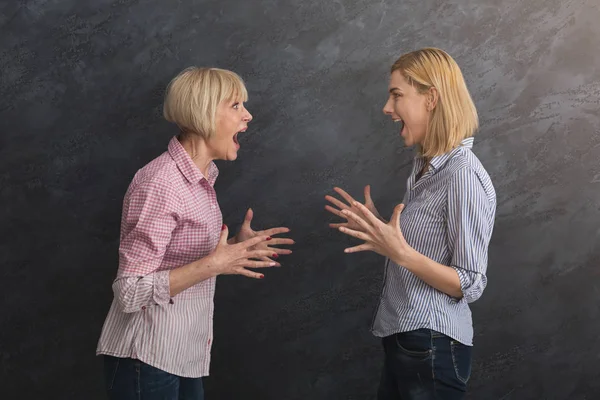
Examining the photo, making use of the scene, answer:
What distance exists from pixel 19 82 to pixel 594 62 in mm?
2148

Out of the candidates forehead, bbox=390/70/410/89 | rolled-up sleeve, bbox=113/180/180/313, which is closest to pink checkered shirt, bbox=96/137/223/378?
rolled-up sleeve, bbox=113/180/180/313

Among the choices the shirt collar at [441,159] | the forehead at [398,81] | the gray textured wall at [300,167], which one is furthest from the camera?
the gray textured wall at [300,167]

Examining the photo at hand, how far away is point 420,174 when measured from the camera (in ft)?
6.84

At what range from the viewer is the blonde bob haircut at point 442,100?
1.95 metres

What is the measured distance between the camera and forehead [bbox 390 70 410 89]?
6.70 ft

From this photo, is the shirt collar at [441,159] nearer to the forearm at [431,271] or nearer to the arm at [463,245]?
the arm at [463,245]

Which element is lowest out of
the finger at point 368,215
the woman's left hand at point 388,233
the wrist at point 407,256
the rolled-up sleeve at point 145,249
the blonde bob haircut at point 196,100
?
the wrist at point 407,256

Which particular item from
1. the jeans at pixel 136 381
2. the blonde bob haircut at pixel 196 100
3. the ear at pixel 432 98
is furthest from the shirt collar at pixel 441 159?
the jeans at pixel 136 381

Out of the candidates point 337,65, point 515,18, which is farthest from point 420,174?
point 515,18

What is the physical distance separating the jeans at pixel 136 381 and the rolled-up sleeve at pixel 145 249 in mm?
162

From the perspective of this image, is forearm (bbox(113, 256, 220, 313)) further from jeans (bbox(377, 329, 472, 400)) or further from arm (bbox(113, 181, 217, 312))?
jeans (bbox(377, 329, 472, 400))

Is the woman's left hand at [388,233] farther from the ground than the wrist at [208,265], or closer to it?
closer to it

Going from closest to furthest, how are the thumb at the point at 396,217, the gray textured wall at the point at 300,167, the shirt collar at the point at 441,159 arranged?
the thumb at the point at 396,217, the shirt collar at the point at 441,159, the gray textured wall at the point at 300,167

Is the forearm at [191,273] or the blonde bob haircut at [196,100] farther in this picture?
the blonde bob haircut at [196,100]
